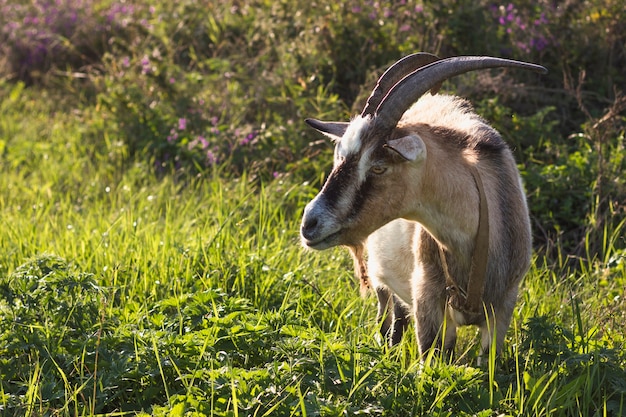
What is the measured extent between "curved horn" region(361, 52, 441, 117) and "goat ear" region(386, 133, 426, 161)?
10.8 inches

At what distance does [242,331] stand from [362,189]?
0.81 m

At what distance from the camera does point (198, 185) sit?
613 cm

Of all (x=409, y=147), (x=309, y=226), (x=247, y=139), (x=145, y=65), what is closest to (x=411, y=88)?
(x=409, y=147)

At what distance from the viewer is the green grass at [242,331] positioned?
3277mm

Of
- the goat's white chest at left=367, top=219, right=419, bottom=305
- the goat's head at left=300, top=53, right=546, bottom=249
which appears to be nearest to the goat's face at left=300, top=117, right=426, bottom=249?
the goat's head at left=300, top=53, right=546, bottom=249

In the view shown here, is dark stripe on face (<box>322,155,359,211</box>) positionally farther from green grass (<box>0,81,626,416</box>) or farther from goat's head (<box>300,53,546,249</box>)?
green grass (<box>0,81,626,416</box>)

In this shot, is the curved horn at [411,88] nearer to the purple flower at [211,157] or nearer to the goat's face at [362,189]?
the goat's face at [362,189]

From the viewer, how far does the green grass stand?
3.28 metres

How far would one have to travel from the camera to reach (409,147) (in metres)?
3.34

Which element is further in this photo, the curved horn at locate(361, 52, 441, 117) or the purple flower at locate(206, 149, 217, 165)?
the purple flower at locate(206, 149, 217, 165)

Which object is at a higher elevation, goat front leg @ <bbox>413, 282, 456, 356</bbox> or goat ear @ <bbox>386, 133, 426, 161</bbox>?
goat ear @ <bbox>386, 133, 426, 161</bbox>

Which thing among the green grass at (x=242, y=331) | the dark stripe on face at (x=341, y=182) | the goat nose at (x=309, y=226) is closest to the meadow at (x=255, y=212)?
the green grass at (x=242, y=331)

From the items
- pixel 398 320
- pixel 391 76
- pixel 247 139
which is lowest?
pixel 398 320

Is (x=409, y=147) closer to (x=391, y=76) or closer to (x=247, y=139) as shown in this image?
(x=391, y=76)
